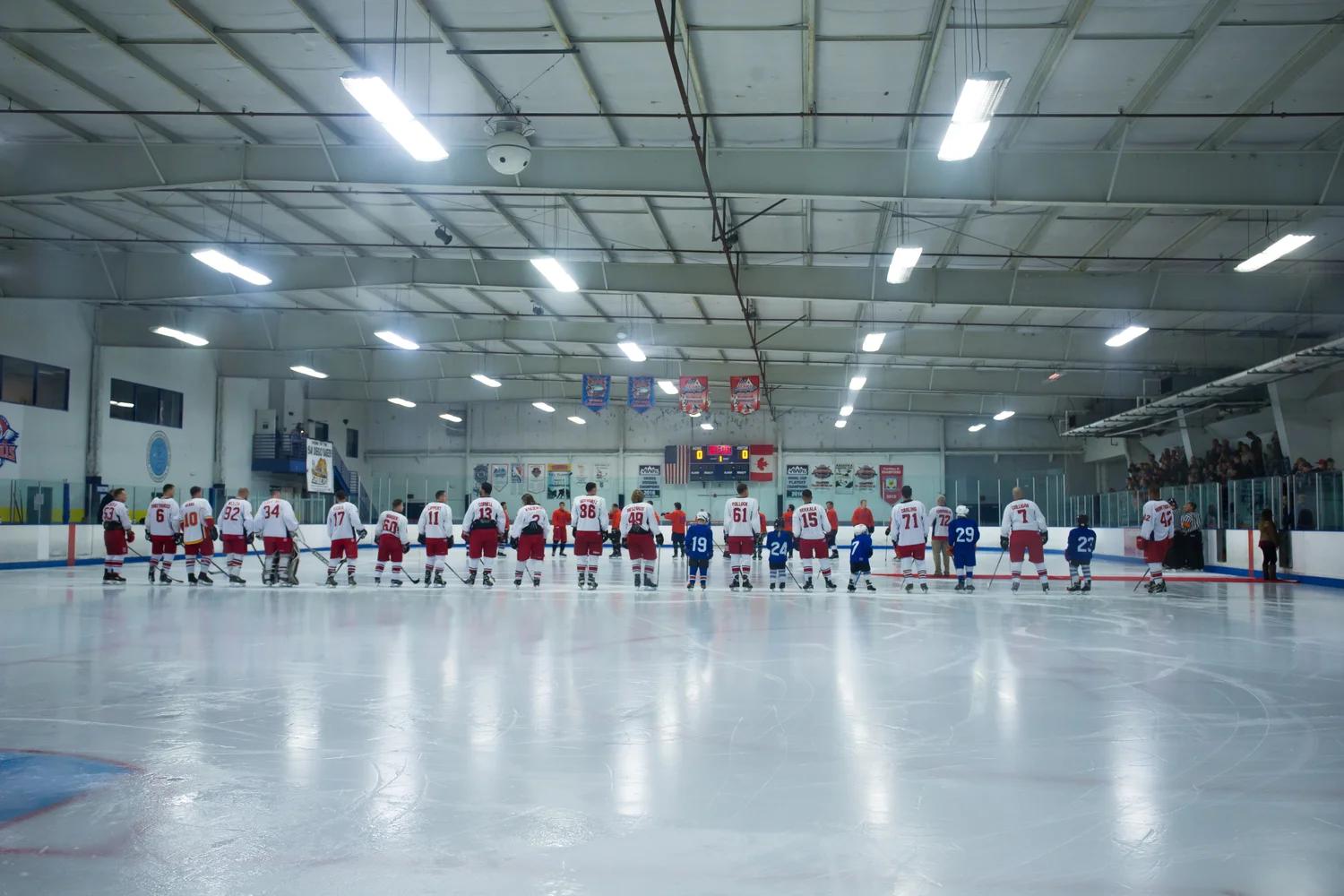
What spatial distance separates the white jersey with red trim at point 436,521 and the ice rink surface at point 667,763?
6.84 metres

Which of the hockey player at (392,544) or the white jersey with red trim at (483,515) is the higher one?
the white jersey with red trim at (483,515)

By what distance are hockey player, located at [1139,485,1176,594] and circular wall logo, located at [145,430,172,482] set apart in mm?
23796

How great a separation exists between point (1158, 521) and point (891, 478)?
22245mm

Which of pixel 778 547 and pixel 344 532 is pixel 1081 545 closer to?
pixel 778 547

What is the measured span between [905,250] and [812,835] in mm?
11320

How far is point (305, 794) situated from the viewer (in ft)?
13.0

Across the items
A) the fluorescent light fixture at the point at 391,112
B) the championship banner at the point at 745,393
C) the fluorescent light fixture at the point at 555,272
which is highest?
the fluorescent light fixture at the point at 555,272

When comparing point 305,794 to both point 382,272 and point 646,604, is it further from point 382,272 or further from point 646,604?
point 382,272

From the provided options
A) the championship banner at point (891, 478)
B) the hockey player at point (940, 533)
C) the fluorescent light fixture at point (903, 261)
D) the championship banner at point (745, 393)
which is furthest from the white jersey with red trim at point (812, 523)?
the championship banner at point (891, 478)

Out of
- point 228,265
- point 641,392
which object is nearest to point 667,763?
point 228,265

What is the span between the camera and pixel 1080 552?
15391 millimetres

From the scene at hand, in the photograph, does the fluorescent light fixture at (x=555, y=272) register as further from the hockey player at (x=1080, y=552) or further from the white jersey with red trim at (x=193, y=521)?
the hockey player at (x=1080, y=552)

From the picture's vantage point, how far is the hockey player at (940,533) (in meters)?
17.3

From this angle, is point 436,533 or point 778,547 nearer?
point 778,547
